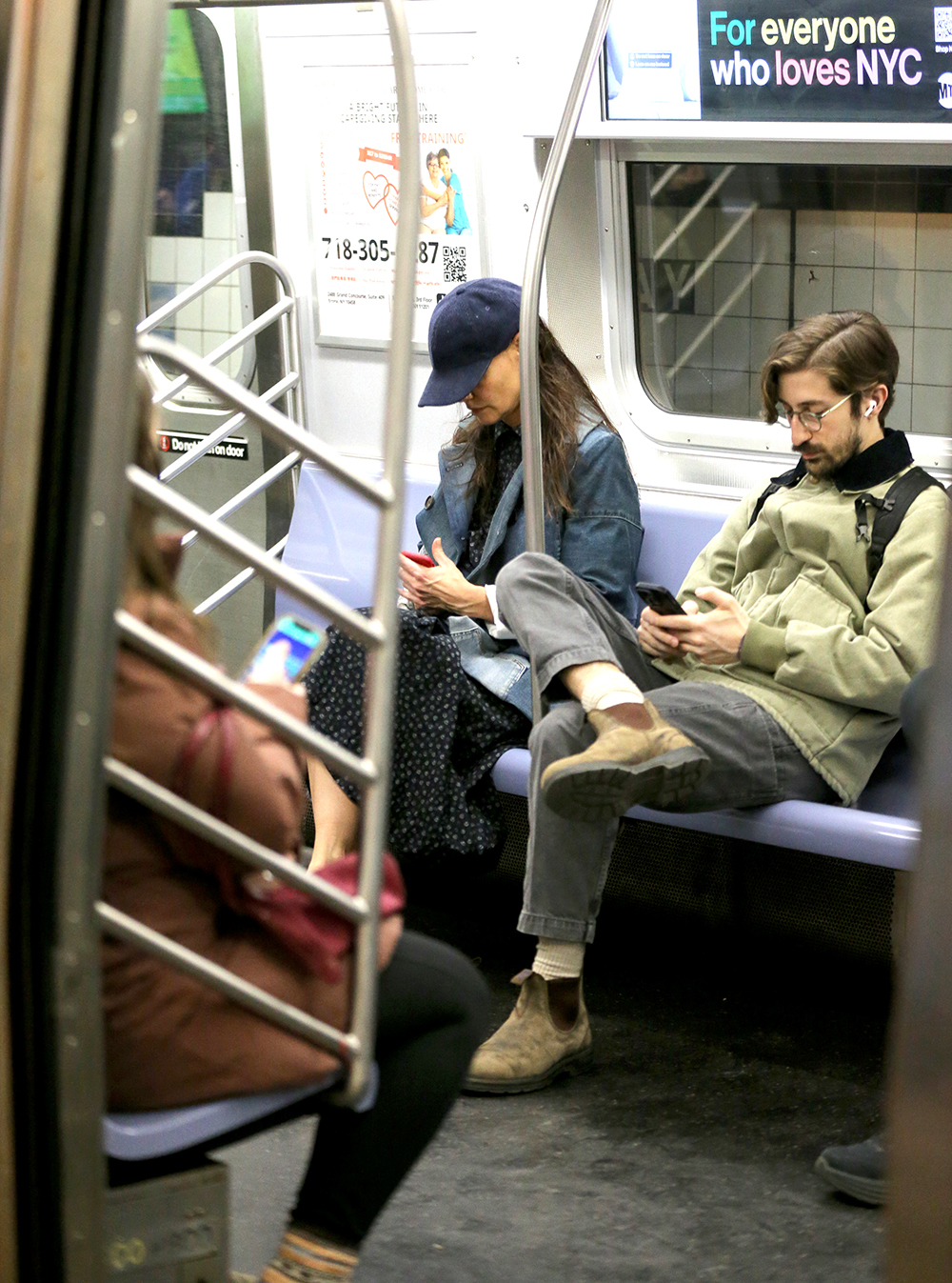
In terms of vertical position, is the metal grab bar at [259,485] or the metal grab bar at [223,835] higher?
the metal grab bar at [259,485]

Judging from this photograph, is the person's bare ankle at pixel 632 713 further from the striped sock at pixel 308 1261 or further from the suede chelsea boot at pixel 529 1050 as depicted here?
the striped sock at pixel 308 1261

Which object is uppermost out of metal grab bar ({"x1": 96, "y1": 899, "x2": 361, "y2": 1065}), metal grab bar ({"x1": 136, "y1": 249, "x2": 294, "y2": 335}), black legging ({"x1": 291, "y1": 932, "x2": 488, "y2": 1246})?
metal grab bar ({"x1": 136, "y1": 249, "x2": 294, "y2": 335})

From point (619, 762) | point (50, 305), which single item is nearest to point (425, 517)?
point (619, 762)

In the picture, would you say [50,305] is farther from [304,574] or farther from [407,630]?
[304,574]

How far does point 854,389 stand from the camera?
3.28 m

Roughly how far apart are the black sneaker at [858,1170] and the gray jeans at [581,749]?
0.64m

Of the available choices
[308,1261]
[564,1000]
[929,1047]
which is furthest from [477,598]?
[929,1047]

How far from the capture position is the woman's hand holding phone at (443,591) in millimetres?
3771

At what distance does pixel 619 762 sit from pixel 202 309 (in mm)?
3030

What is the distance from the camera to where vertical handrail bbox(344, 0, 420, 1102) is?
5.82 feet

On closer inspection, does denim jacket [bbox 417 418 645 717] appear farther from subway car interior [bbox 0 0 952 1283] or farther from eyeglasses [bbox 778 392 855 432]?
eyeglasses [bbox 778 392 855 432]

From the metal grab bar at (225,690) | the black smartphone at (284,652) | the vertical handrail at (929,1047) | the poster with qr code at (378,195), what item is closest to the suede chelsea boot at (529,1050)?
the black smartphone at (284,652)

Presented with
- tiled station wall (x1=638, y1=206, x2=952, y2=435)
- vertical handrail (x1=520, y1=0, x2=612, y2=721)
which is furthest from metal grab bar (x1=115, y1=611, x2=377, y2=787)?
tiled station wall (x1=638, y1=206, x2=952, y2=435)

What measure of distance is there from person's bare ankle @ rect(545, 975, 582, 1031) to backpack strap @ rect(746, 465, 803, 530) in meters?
1.10
